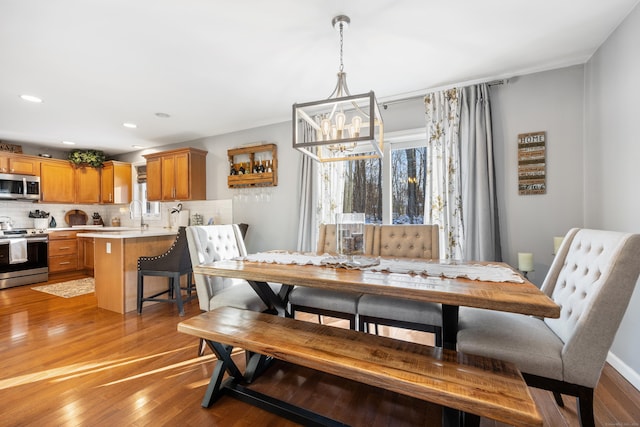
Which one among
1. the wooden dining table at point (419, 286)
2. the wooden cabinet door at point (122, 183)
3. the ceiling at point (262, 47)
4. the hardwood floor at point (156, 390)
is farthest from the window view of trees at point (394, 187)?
the wooden cabinet door at point (122, 183)

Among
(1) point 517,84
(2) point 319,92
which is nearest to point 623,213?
(1) point 517,84

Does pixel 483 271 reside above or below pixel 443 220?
below

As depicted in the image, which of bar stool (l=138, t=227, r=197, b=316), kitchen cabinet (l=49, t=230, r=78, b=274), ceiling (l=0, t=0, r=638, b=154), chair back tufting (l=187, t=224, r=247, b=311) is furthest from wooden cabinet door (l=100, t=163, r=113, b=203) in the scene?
chair back tufting (l=187, t=224, r=247, b=311)

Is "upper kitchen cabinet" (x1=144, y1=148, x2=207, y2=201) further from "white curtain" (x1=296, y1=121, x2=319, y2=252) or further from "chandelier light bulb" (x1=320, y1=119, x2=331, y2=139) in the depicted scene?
"chandelier light bulb" (x1=320, y1=119, x2=331, y2=139)

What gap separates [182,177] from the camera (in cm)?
468

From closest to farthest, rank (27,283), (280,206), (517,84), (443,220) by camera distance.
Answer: (517,84) → (443,220) → (280,206) → (27,283)

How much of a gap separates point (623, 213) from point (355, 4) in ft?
7.73

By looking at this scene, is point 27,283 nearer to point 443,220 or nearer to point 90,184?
point 90,184

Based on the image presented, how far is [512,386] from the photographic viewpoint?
108 centimetres

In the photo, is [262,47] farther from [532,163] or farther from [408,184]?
[532,163]

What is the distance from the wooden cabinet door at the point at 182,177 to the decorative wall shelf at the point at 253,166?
28.4 inches

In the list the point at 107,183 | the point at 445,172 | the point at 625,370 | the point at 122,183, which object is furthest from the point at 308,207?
the point at 107,183

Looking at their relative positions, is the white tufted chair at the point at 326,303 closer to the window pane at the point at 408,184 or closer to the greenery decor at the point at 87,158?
the window pane at the point at 408,184

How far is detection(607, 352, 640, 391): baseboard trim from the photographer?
1862mm
